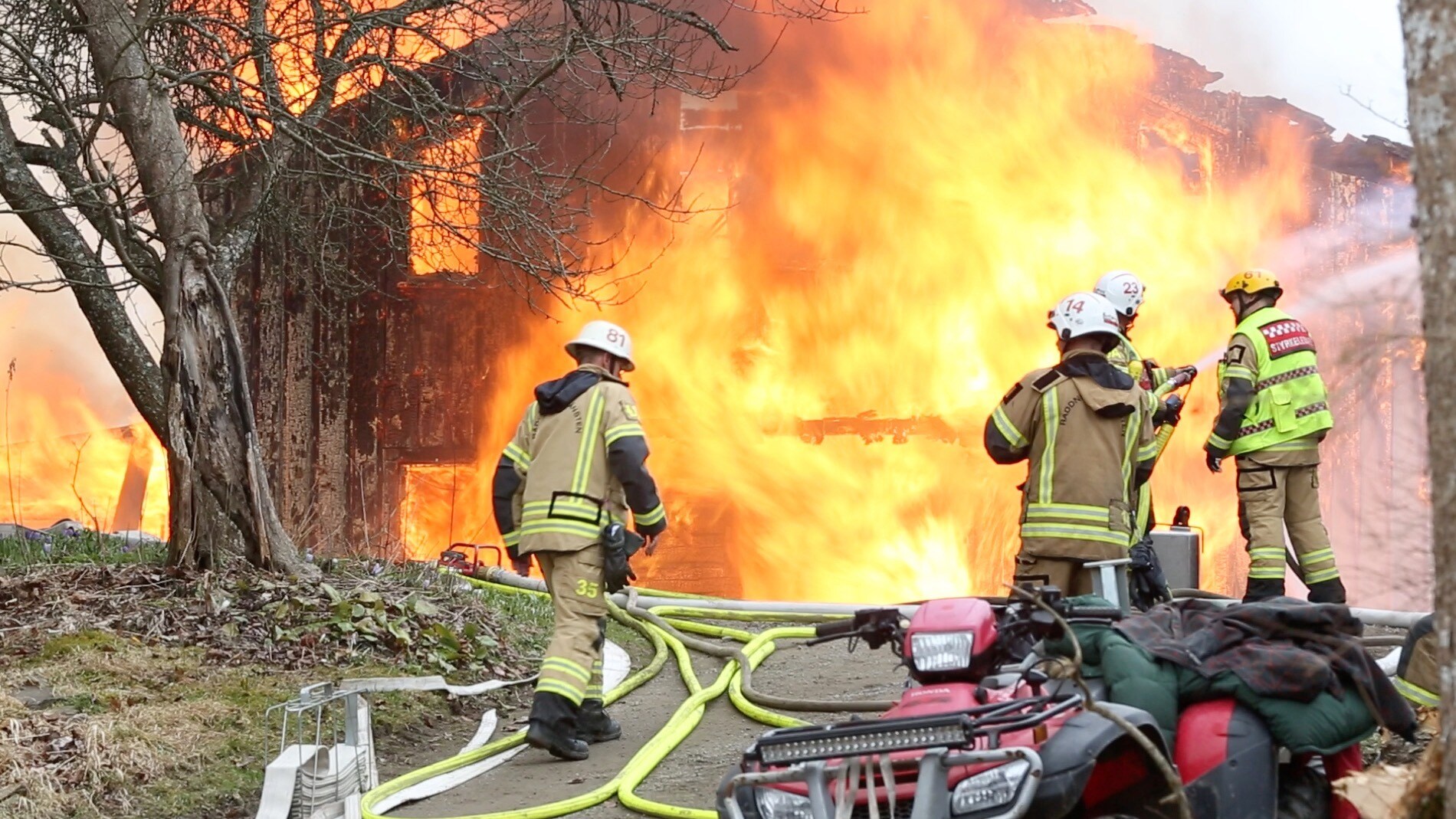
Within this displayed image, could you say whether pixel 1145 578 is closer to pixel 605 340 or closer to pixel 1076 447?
pixel 1076 447

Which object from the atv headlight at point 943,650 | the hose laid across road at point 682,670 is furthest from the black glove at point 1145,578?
the atv headlight at point 943,650

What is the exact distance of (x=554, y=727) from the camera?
20.0ft

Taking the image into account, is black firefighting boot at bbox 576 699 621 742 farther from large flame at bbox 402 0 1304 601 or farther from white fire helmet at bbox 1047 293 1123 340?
large flame at bbox 402 0 1304 601

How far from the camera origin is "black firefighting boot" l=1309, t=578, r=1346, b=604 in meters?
7.40

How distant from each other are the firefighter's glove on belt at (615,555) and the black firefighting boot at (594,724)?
0.55 meters

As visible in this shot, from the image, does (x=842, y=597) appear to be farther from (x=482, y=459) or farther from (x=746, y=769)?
(x=746, y=769)

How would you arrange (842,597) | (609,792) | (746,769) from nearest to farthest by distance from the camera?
(746,769) → (609,792) → (842,597)

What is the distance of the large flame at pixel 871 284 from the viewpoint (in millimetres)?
13508

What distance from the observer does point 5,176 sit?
9.27 m

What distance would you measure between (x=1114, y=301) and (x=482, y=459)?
7312mm

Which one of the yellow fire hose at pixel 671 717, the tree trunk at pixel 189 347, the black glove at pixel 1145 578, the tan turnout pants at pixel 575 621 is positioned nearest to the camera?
the yellow fire hose at pixel 671 717

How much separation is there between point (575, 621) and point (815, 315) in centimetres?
769

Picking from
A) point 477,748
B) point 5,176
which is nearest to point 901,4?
point 5,176

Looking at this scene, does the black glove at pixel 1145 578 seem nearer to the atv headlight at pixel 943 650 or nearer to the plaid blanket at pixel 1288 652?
the plaid blanket at pixel 1288 652
